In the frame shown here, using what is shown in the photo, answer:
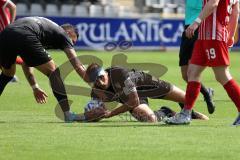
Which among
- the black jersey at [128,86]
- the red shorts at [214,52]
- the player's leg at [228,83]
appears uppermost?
the red shorts at [214,52]

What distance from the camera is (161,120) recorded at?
11523mm

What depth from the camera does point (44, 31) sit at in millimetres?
11281

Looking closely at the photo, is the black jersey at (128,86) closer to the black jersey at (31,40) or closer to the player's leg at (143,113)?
the player's leg at (143,113)

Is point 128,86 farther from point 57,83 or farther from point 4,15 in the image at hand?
point 4,15

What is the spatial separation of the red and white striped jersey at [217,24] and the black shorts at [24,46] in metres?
2.19

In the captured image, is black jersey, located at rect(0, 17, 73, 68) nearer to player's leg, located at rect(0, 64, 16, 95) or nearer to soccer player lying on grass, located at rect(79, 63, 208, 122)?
player's leg, located at rect(0, 64, 16, 95)

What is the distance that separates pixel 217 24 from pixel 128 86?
1489 mm

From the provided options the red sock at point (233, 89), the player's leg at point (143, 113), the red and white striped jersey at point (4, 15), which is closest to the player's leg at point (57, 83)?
the player's leg at point (143, 113)

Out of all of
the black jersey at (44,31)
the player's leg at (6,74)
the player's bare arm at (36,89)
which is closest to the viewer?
the black jersey at (44,31)

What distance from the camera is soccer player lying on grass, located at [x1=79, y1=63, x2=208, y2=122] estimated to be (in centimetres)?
1101

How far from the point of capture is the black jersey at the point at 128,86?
1102 cm

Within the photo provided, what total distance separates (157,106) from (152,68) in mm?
631

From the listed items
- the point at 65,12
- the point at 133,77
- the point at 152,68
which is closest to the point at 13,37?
the point at 133,77

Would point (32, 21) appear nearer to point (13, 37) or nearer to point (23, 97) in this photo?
point (13, 37)
